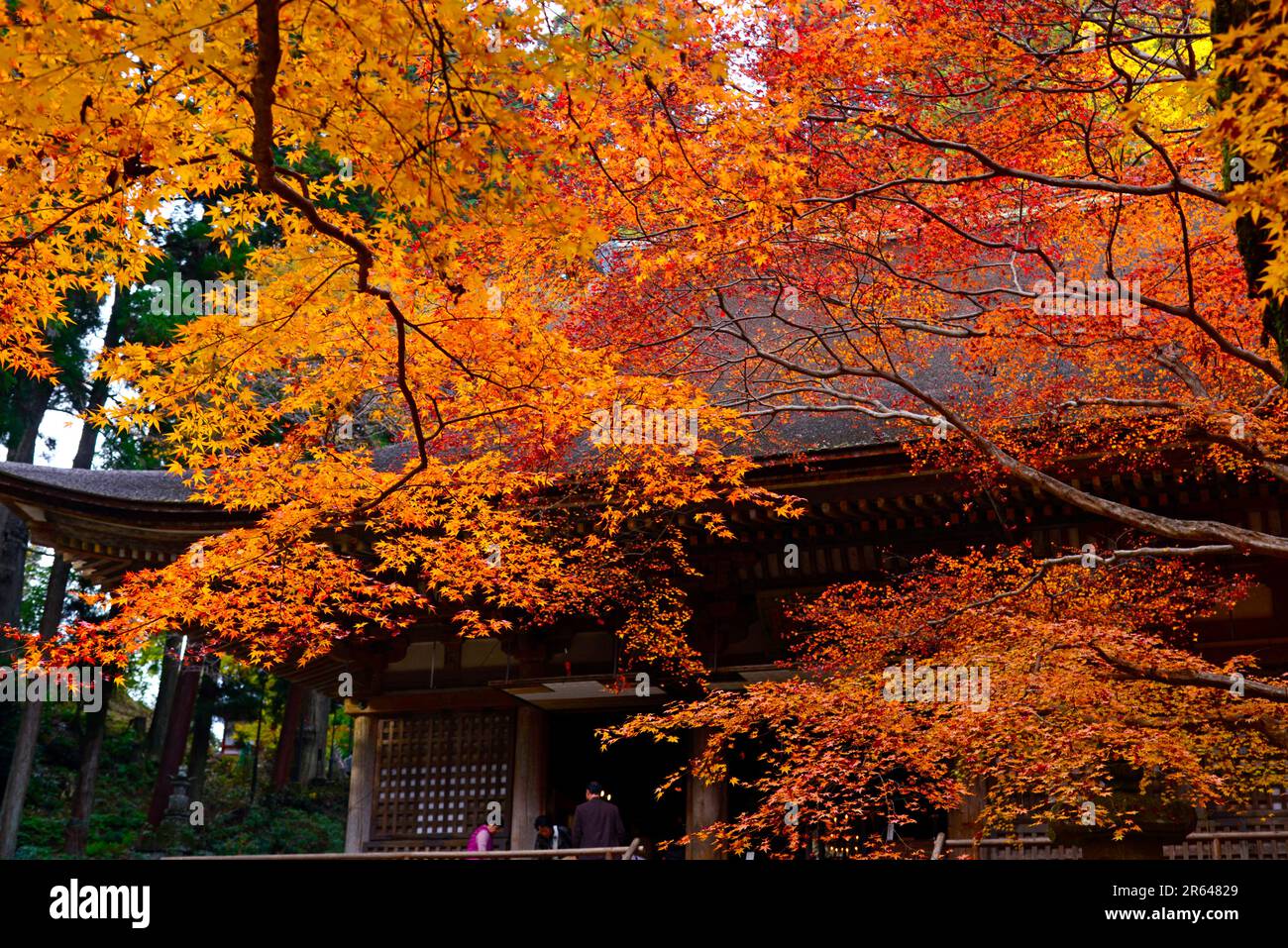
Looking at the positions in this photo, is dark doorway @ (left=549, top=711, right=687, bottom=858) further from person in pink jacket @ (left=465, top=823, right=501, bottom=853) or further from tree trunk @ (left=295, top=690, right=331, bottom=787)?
tree trunk @ (left=295, top=690, right=331, bottom=787)

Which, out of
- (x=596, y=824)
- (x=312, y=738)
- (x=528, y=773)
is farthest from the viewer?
(x=312, y=738)

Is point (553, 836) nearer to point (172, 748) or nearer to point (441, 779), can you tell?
point (441, 779)

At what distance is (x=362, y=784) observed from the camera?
44.0 feet

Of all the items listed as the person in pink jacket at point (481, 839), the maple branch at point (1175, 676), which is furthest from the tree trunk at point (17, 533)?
the maple branch at point (1175, 676)

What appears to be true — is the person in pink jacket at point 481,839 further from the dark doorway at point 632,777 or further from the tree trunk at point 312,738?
the tree trunk at point 312,738

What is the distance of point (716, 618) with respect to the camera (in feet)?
39.3
